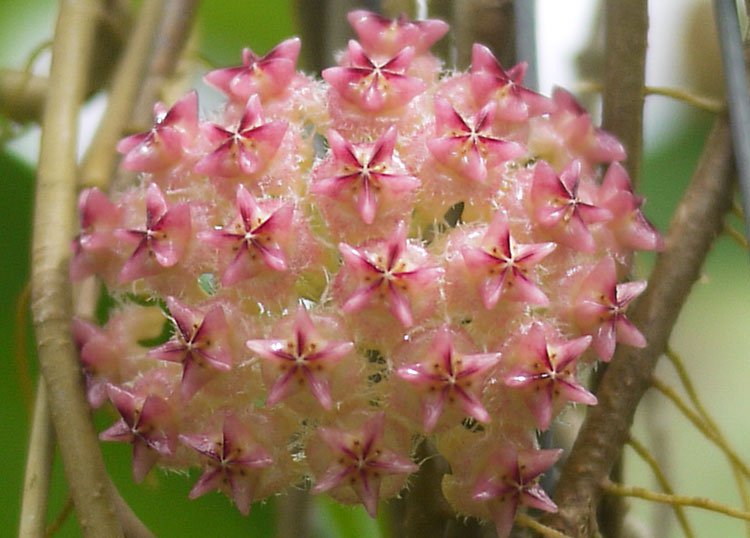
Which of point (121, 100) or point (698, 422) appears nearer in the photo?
point (698, 422)

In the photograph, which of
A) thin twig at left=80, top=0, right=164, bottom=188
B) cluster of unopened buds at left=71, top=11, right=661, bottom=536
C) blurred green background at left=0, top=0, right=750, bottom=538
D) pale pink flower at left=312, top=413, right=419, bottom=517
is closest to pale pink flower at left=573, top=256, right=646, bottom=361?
cluster of unopened buds at left=71, top=11, right=661, bottom=536

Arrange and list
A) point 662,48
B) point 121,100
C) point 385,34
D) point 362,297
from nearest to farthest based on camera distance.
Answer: point 362,297
point 385,34
point 121,100
point 662,48

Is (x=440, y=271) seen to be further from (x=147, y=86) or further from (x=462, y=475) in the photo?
(x=147, y=86)

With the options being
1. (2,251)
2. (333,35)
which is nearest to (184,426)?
(333,35)

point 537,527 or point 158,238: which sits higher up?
point 158,238

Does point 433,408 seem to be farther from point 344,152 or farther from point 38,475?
point 38,475

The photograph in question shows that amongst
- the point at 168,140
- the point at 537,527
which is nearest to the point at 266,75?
the point at 168,140

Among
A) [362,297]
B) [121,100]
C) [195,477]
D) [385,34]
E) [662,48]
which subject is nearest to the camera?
[362,297]

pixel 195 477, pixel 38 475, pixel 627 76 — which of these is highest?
pixel 627 76
